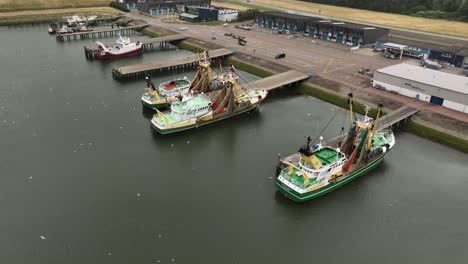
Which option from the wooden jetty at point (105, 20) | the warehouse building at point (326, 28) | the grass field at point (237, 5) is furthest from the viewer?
the grass field at point (237, 5)

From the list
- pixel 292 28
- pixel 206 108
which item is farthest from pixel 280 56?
pixel 206 108

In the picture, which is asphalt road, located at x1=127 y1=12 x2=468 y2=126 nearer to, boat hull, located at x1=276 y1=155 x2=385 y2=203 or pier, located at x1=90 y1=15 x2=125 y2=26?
boat hull, located at x1=276 y1=155 x2=385 y2=203

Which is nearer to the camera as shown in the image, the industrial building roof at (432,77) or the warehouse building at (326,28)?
the industrial building roof at (432,77)

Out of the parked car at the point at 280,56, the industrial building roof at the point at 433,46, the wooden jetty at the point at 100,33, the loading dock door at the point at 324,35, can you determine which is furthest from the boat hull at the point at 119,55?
the industrial building roof at the point at 433,46

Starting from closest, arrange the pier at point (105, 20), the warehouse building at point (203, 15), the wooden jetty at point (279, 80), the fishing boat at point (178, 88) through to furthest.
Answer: the fishing boat at point (178, 88) < the wooden jetty at point (279, 80) < the warehouse building at point (203, 15) < the pier at point (105, 20)

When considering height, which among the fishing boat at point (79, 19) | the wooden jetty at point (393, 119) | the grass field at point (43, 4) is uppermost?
the grass field at point (43, 4)

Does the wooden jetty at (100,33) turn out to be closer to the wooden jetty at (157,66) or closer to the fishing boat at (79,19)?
the fishing boat at (79,19)

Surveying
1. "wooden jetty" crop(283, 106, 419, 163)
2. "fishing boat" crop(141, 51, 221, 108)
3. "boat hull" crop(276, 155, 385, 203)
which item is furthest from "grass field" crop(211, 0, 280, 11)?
"boat hull" crop(276, 155, 385, 203)
